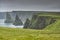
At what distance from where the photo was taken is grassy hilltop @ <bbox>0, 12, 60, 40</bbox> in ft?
14.2

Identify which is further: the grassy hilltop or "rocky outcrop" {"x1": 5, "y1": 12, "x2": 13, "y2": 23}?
"rocky outcrop" {"x1": 5, "y1": 12, "x2": 13, "y2": 23}

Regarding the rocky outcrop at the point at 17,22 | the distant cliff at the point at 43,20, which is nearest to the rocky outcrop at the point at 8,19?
the rocky outcrop at the point at 17,22

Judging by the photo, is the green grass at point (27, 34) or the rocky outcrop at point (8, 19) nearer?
the green grass at point (27, 34)

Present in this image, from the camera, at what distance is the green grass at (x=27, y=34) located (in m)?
4.31

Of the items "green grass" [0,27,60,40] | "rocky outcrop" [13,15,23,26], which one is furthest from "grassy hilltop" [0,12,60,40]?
"rocky outcrop" [13,15,23,26]

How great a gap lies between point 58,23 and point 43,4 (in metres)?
0.61

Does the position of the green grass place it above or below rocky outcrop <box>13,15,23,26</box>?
below

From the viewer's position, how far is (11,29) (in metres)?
4.44

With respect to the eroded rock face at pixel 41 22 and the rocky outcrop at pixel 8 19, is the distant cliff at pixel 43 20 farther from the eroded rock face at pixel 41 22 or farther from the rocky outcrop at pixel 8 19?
the rocky outcrop at pixel 8 19

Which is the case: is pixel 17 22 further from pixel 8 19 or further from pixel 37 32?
pixel 37 32

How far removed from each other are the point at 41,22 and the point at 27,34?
1.55 ft

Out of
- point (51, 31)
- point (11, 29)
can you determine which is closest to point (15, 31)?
point (11, 29)

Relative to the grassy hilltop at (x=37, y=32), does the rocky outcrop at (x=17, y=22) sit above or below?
above

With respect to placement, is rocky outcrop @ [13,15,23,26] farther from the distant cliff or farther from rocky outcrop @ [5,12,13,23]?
the distant cliff
